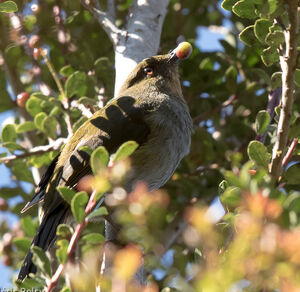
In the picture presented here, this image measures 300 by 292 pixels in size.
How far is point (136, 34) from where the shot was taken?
12.8ft

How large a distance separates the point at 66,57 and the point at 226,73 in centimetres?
137

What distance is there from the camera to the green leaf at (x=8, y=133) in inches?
157

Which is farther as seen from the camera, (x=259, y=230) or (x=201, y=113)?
(x=201, y=113)

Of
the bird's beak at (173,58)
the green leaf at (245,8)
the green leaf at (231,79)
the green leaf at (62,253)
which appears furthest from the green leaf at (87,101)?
the green leaf at (62,253)

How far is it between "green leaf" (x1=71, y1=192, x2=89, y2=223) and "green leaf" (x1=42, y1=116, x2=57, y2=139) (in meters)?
1.84

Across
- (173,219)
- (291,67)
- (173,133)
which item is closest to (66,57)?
(173,133)

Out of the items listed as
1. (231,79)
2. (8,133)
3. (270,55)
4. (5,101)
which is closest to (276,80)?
(270,55)

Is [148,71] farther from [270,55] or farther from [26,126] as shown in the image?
[270,55]

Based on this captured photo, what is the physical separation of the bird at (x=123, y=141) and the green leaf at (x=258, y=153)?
119cm

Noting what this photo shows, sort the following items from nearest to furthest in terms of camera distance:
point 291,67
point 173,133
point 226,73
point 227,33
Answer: point 291,67, point 173,133, point 226,73, point 227,33

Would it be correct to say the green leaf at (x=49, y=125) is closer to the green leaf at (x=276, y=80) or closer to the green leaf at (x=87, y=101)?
the green leaf at (x=87, y=101)

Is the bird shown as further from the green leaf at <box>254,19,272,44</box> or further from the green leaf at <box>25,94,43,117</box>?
the green leaf at <box>254,19,272,44</box>

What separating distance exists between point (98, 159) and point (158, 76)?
2.73m

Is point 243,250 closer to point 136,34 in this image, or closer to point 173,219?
point 136,34
